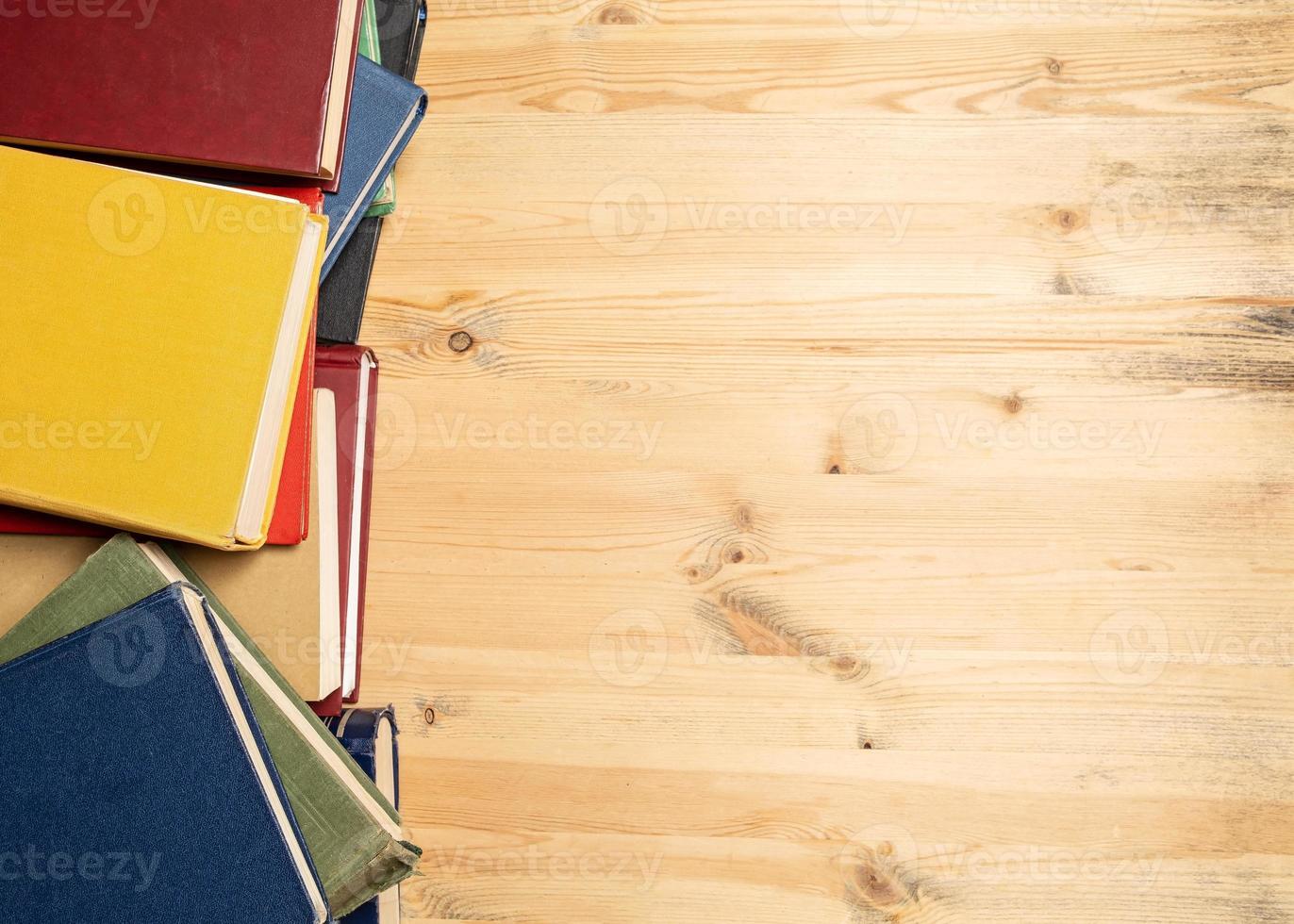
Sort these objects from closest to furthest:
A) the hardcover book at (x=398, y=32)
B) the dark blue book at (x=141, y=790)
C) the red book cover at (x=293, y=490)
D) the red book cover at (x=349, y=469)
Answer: the dark blue book at (x=141, y=790), the red book cover at (x=293, y=490), the red book cover at (x=349, y=469), the hardcover book at (x=398, y=32)

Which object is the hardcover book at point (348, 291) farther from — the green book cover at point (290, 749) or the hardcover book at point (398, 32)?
the green book cover at point (290, 749)

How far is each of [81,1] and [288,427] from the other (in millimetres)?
475

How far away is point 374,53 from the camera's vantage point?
1.02 m

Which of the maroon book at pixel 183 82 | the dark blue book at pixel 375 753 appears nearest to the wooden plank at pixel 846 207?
the maroon book at pixel 183 82

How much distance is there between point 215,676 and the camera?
736 millimetres

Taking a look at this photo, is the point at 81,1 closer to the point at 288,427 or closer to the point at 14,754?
the point at 288,427

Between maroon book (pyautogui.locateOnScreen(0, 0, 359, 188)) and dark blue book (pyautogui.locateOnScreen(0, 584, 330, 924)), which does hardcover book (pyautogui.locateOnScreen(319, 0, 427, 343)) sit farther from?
dark blue book (pyautogui.locateOnScreen(0, 584, 330, 924))

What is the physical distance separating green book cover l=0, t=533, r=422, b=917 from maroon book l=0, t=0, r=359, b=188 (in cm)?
39

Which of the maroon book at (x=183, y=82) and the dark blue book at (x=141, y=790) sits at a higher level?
the maroon book at (x=183, y=82)

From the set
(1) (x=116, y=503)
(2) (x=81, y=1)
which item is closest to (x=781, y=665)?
(1) (x=116, y=503)

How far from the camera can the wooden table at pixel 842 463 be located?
989 mm

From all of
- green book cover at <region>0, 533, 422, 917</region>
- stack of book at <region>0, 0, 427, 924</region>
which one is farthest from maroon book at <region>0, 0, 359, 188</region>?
green book cover at <region>0, 533, 422, 917</region>

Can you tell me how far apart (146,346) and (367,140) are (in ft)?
1.07

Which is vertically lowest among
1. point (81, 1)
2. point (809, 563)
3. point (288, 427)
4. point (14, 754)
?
point (14, 754)
